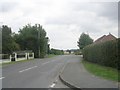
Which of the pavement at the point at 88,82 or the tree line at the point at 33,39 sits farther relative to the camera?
the tree line at the point at 33,39

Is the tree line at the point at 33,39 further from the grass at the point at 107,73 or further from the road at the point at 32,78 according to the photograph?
the grass at the point at 107,73

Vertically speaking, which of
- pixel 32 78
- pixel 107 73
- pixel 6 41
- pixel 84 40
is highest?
pixel 84 40

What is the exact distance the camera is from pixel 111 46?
28.3 meters

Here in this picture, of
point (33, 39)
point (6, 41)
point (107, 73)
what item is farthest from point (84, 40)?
point (107, 73)

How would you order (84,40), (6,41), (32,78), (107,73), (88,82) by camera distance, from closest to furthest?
1. (88,82)
2. (32,78)
3. (107,73)
4. (6,41)
5. (84,40)

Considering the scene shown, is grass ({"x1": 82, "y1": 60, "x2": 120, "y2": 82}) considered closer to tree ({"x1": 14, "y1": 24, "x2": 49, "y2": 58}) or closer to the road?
the road

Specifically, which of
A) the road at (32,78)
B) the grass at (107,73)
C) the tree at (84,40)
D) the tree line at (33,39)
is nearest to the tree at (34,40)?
the tree line at (33,39)

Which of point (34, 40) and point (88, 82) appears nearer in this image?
point (88, 82)

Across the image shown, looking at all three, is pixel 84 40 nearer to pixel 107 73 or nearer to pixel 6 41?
pixel 6 41

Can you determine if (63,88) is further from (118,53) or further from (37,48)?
(37,48)

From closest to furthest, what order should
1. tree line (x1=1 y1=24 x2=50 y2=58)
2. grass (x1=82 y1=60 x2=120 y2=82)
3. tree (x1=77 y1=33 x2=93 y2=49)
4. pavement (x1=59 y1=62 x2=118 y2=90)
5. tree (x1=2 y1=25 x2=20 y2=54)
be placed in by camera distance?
pavement (x1=59 y1=62 x2=118 y2=90), grass (x1=82 y1=60 x2=120 y2=82), tree (x1=2 y1=25 x2=20 y2=54), tree line (x1=1 y1=24 x2=50 y2=58), tree (x1=77 y1=33 x2=93 y2=49)

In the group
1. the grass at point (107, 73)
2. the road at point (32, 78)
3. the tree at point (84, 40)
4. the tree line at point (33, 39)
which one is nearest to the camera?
the road at point (32, 78)

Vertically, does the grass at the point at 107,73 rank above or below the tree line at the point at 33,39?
below

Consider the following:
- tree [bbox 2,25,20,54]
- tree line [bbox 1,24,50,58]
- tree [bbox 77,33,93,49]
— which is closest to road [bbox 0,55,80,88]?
tree [bbox 2,25,20,54]
